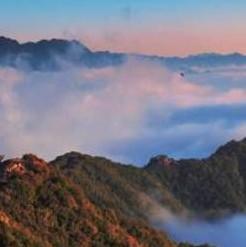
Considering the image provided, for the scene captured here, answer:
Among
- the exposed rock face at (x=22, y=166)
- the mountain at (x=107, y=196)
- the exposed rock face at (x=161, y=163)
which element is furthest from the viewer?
the exposed rock face at (x=161, y=163)

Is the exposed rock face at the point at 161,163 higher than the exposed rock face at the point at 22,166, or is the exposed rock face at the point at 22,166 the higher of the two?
the exposed rock face at the point at 161,163

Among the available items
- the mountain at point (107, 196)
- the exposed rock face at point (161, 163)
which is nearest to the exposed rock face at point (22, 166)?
the mountain at point (107, 196)

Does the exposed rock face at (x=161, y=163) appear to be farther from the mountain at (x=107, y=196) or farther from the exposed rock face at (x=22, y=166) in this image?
the exposed rock face at (x=22, y=166)

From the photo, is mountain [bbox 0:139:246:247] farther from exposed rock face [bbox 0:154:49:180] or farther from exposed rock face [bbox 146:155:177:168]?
exposed rock face [bbox 146:155:177:168]

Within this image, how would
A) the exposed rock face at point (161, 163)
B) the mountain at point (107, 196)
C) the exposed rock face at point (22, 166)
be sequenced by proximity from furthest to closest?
the exposed rock face at point (161, 163), the exposed rock face at point (22, 166), the mountain at point (107, 196)

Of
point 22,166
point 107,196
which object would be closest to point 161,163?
point 107,196

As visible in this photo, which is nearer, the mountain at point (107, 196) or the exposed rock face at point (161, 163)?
the mountain at point (107, 196)

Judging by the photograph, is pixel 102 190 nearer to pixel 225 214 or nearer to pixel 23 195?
pixel 225 214

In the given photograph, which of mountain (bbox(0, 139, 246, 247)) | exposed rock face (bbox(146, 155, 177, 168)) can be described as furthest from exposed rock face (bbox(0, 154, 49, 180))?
exposed rock face (bbox(146, 155, 177, 168))
